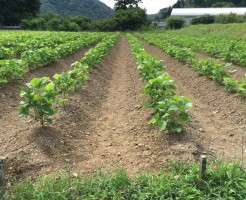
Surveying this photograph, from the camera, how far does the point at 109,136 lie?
17.8 feet

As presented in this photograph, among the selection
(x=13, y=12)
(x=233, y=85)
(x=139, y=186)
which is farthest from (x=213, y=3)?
(x=139, y=186)

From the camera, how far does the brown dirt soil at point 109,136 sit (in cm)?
414

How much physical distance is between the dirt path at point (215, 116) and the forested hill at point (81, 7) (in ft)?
385

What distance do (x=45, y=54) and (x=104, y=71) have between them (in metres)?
2.80

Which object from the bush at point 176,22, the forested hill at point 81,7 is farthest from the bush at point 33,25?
the forested hill at point 81,7

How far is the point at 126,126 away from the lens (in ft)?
19.3

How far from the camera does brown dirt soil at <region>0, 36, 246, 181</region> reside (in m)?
4.14

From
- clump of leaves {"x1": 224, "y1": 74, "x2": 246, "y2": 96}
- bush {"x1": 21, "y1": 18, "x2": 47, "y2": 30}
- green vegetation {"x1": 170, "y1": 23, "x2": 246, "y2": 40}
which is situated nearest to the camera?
clump of leaves {"x1": 224, "y1": 74, "x2": 246, "y2": 96}

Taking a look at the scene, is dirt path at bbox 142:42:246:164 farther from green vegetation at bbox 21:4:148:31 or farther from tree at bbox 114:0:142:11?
tree at bbox 114:0:142:11

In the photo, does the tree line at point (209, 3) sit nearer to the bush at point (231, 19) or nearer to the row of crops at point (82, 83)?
the bush at point (231, 19)

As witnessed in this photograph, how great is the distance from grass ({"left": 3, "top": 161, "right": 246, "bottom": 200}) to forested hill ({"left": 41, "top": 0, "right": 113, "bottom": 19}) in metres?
123

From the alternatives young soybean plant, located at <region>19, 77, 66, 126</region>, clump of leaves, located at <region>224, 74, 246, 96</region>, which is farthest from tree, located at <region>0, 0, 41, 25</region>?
young soybean plant, located at <region>19, 77, 66, 126</region>

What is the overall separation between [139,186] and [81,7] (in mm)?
130191

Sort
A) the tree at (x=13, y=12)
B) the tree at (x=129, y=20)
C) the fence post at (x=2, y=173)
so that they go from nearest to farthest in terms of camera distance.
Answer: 1. the fence post at (x=2, y=173)
2. the tree at (x=129, y=20)
3. the tree at (x=13, y=12)
